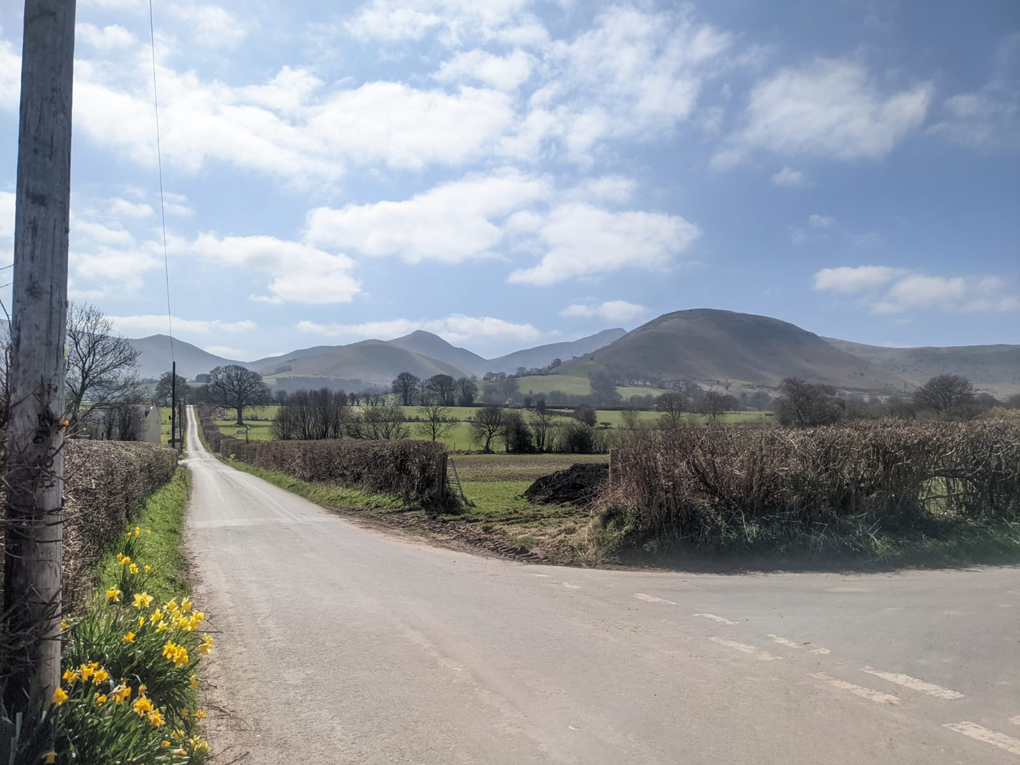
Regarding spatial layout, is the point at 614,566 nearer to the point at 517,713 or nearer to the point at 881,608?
the point at 881,608

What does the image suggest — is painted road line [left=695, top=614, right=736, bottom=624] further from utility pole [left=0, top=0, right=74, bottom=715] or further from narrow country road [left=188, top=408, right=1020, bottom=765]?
utility pole [left=0, top=0, right=74, bottom=715]

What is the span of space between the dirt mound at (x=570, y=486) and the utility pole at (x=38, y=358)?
17099 mm

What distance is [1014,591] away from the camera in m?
8.38

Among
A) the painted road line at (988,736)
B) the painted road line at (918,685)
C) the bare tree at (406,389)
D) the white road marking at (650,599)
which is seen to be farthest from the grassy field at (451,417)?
the painted road line at (988,736)

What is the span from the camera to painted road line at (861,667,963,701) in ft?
16.2

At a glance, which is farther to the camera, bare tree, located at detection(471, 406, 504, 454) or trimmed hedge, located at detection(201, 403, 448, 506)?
bare tree, located at detection(471, 406, 504, 454)

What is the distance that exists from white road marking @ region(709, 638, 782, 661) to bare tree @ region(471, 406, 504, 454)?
5483 cm

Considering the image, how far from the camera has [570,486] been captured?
856 inches

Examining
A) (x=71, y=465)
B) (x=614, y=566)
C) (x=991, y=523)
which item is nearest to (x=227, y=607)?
(x=71, y=465)

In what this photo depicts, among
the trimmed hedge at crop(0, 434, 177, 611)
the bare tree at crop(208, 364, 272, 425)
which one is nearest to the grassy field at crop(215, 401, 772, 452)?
the bare tree at crop(208, 364, 272, 425)

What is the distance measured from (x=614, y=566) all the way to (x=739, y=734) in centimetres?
639

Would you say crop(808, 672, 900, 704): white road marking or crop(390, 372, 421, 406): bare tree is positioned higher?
crop(390, 372, 421, 406): bare tree

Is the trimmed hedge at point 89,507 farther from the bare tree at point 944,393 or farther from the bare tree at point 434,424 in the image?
the bare tree at point 434,424

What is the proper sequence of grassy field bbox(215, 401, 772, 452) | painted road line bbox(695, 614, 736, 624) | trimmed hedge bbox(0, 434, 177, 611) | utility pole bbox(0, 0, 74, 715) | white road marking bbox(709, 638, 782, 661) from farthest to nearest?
grassy field bbox(215, 401, 772, 452)
painted road line bbox(695, 614, 736, 624)
white road marking bbox(709, 638, 782, 661)
trimmed hedge bbox(0, 434, 177, 611)
utility pole bbox(0, 0, 74, 715)
